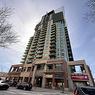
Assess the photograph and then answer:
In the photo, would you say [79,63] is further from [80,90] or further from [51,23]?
[51,23]

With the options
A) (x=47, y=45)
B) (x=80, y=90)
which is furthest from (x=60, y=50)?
(x=80, y=90)

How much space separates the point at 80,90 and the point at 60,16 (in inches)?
3324

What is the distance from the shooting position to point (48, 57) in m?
62.2

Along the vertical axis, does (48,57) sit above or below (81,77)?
above

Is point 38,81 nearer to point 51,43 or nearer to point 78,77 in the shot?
point 78,77

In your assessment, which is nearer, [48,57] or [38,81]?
[38,81]

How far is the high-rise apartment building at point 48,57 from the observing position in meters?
33.1

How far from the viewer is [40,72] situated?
1400 inches

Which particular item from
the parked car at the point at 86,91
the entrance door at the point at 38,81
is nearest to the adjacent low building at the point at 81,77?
the entrance door at the point at 38,81

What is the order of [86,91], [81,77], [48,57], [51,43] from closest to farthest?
[86,91] → [81,77] → [48,57] → [51,43]

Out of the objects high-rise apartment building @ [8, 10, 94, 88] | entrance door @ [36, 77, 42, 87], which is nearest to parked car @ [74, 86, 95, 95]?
high-rise apartment building @ [8, 10, 94, 88]

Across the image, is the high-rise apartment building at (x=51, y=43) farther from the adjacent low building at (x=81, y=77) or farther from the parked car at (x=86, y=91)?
the parked car at (x=86, y=91)

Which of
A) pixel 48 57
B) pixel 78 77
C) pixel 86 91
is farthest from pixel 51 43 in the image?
pixel 86 91

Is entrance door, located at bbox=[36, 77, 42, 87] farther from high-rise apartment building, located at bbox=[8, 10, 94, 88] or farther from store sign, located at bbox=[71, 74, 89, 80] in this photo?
store sign, located at bbox=[71, 74, 89, 80]
